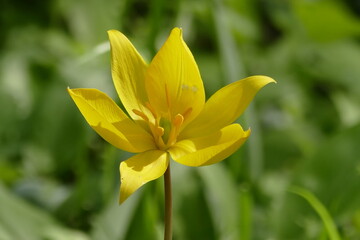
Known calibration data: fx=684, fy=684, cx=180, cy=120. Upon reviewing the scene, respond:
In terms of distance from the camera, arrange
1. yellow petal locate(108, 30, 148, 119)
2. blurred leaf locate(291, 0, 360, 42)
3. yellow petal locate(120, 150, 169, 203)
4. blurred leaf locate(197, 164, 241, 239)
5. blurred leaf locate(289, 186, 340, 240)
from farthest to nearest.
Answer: blurred leaf locate(291, 0, 360, 42) < blurred leaf locate(197, 164, 241, 239) < blurred leaf locate(289, 186, 340, 240) < yellow petal locate(108, 30, 148, 119) < yellow petal locate(120, 150, 169, 203)

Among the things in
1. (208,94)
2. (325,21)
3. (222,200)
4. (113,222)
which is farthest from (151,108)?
(325,21)

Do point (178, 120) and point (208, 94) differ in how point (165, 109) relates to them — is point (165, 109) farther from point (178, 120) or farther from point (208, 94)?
point (208, 94)

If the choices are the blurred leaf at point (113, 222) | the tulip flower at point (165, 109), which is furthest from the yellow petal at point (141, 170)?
the blurred leaf at point (113, 222)

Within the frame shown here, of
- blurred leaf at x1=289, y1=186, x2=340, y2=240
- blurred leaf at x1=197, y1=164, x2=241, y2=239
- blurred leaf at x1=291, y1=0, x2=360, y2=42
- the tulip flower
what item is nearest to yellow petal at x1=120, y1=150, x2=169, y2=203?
the tulip flower

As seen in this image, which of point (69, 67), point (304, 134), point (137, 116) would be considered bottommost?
point (304, 134)

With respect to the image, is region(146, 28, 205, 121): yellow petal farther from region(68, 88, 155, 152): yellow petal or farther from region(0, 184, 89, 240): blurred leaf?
region(0, 184, 89, 240): blurred leaf

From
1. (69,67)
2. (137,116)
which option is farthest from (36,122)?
(137,116)

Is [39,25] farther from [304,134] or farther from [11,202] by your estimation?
[11,202]
